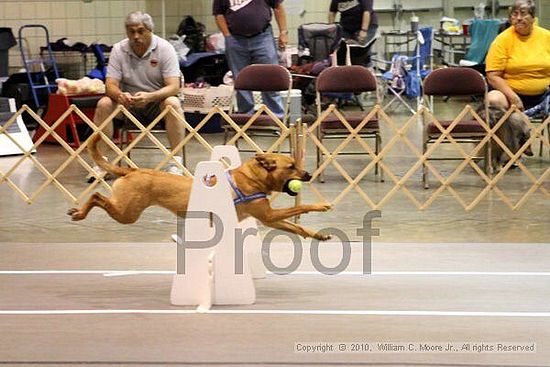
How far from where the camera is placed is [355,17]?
1193cm

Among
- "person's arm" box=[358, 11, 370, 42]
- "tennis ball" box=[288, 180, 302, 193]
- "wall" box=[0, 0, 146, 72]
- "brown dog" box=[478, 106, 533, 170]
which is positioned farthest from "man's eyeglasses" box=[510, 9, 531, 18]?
"wall" box=[0, 0, 146, 72]

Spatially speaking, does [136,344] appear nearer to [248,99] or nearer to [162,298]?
[162,298]

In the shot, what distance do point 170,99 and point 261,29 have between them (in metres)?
1.49

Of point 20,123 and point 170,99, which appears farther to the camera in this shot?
point 20,123

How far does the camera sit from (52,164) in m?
8.52

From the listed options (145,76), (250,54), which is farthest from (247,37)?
(145,76)

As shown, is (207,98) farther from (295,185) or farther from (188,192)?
(295,185)

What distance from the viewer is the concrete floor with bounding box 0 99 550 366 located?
364cm

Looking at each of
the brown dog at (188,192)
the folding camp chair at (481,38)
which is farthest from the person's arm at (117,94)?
the folding camp chair at (481,38)

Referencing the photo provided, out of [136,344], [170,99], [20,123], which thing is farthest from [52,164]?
[136,344]

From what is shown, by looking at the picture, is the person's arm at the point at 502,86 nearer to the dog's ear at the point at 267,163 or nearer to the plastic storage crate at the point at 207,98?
the plastic storage crate at the point at 207,98

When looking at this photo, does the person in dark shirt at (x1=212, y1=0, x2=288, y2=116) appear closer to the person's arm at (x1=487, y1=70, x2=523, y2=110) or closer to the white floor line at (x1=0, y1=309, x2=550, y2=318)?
the person's arm at (x1=487, y1=70, x2=523, y2=110)

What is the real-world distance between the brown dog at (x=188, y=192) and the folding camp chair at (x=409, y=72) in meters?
7.69

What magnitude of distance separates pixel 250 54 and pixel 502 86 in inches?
84.2
